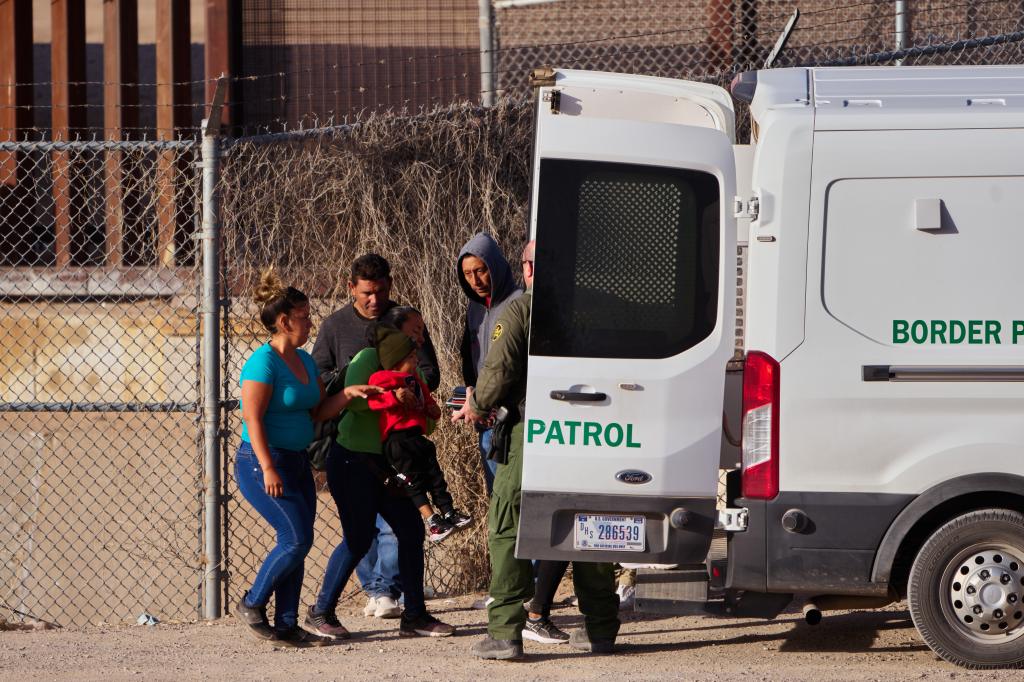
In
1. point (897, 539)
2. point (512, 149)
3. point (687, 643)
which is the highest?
point (512, 149)

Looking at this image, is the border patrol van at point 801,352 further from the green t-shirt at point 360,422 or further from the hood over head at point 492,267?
the hood over head at point 492,267

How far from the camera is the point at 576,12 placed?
10969mm

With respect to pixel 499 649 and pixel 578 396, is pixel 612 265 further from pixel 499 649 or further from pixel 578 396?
pixel 499 649

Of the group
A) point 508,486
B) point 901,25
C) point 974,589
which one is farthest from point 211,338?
point 901,25

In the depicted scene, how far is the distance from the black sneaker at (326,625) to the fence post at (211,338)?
75cm

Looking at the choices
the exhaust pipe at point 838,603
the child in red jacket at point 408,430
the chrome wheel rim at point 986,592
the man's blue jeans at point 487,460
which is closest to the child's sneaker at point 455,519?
the child in red jacket at point 408,430

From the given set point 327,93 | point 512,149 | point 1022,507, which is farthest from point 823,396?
point 327,93

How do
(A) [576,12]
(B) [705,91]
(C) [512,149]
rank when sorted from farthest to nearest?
(A) [576,12] < (C) [512,149] < (B) [705,91]

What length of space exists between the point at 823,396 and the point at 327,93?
6.13m

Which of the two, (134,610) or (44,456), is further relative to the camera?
(44,456)

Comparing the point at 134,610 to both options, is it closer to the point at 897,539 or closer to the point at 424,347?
the point at 424,347

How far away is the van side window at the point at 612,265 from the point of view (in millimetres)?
5086

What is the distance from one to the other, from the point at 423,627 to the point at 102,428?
442 cm

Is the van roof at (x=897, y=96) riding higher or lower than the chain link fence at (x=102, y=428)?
higher
